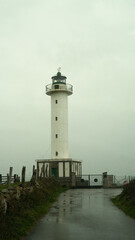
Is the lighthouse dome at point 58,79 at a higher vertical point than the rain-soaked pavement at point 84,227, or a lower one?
higher

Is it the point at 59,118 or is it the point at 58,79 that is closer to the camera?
the point at 59,118

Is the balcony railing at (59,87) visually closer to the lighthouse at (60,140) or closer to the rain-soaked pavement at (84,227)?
the lighthouse at (60,140)

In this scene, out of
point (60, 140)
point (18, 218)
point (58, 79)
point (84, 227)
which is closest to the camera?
point (18, 218)

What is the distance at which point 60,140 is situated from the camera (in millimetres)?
42062

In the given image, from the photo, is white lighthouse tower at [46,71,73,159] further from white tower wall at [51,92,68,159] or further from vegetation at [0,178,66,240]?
vegetation at [0,178,66,240]

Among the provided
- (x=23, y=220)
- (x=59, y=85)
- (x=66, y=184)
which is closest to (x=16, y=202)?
(x=23, y=220)

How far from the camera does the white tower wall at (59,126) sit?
4206 cm

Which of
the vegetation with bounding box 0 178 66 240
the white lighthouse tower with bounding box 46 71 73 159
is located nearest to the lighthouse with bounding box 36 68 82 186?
the white lighthouse tower with bounding box 46 71 73 159

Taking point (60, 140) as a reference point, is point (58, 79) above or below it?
above

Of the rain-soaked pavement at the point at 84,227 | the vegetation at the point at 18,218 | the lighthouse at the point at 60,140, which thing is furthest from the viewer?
the lighthouse at the point at 60,140

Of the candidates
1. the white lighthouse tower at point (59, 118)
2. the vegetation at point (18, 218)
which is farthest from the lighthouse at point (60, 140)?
the vegetation at point (18, 218)

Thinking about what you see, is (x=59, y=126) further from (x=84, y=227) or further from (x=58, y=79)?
(x=84, y=227)

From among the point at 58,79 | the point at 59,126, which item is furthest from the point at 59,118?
the point at 58,79

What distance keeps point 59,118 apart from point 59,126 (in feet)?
3.69
